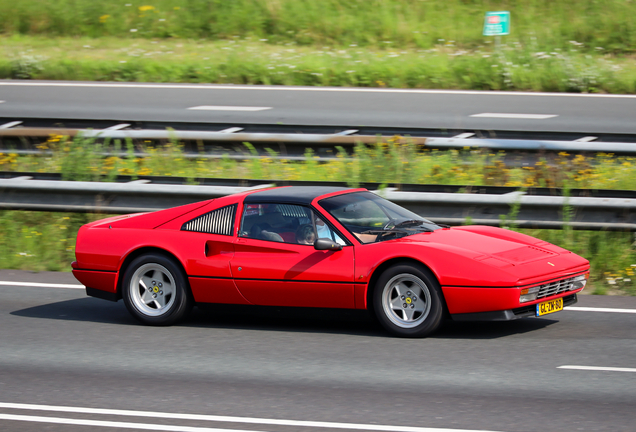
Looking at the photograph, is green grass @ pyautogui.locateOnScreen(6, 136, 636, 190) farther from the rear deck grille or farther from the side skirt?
the rear deck grille

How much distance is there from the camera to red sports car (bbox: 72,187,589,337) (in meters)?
6.69

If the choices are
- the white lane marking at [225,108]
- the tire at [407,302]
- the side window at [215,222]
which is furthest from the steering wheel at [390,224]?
the white lane marking at [225,108]

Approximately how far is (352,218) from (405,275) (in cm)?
81

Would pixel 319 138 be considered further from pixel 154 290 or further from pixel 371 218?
pixel 154 290

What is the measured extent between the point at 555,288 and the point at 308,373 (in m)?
2.25

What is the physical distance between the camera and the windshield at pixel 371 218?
723 centimetres

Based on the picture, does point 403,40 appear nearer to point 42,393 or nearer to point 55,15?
point 55,15

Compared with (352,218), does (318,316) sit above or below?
below

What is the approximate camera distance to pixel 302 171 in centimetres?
1212

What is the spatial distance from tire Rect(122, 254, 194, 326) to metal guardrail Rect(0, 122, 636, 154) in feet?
16.6

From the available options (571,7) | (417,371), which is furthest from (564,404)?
(571,7)

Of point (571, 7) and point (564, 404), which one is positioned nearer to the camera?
point (564, 404)

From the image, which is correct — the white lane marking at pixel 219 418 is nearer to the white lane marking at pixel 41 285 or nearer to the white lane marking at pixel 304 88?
the white lane marking at pixel 41 285

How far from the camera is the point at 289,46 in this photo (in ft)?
73.8
